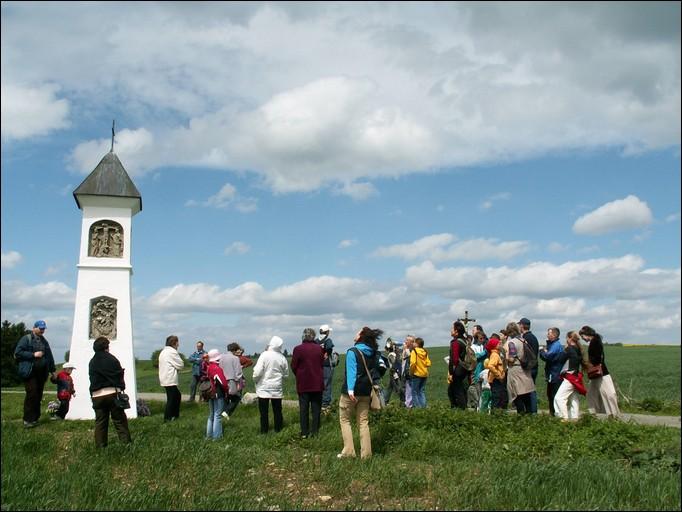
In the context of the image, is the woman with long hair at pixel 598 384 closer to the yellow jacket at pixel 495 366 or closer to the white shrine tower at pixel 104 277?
the yellow jacket at pixel 495 366

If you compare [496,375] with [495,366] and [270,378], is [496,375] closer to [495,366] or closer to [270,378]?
[495,366]

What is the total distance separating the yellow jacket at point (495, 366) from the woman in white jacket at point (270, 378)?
4.02 metres

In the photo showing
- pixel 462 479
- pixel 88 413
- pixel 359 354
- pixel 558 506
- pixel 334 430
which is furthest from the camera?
pixel 88 413

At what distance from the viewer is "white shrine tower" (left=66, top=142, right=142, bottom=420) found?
601 inches

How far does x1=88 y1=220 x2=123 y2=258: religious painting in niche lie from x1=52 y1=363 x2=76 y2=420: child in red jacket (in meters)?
2.73

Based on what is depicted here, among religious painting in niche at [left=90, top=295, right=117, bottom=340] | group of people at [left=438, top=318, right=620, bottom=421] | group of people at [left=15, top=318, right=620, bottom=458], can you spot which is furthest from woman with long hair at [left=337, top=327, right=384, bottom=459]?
religious painting in niche at [left=90, top=295, right=117, bottom=340]

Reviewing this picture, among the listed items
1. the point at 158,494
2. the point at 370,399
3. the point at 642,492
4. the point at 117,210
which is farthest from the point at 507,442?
the point at 117,210

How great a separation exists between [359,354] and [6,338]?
45.9 metres

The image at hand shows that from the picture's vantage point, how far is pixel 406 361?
15.9 meters

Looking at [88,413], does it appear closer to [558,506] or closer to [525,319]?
[525,319]

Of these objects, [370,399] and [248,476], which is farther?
[370,399]

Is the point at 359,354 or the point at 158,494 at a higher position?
the point at 359,354

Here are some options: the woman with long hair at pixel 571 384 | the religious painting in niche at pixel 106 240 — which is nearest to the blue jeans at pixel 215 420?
the religious painting in niche at pixel 106 240

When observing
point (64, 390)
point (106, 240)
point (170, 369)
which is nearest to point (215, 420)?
point (170, 369)
